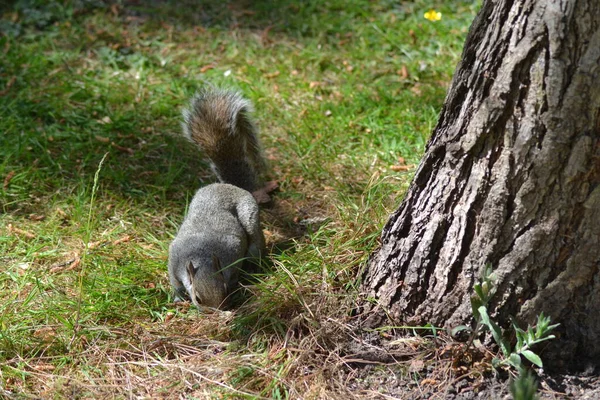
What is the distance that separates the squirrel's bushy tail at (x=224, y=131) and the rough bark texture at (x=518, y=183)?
1225mm

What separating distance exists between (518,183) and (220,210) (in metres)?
1.45

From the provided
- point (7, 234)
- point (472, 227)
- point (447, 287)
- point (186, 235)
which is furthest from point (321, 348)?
point (7, 234)

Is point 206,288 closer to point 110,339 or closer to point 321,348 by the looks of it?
point 110,339

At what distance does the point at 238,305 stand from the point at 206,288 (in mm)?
168

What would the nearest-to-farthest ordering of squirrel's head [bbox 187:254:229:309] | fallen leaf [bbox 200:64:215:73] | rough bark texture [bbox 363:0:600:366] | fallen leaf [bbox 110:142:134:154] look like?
rough bark texture [bbox 363:0:600:366]
squirrel's head [bbox 187:254:229:309]
fallen leaf [bbox 110:142:134:154]
fallen leaf [bbox 200:64:215:73]

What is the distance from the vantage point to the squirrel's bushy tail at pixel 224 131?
3.10m

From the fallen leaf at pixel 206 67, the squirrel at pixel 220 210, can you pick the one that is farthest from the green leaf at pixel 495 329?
the fallen leaf at pixel 206 67

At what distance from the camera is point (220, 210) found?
289 cm

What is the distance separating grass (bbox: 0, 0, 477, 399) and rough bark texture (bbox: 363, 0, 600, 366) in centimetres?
44

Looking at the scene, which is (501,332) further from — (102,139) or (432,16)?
(432,16)

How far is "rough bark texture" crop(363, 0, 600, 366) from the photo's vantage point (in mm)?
1658

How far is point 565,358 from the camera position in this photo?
197 cm

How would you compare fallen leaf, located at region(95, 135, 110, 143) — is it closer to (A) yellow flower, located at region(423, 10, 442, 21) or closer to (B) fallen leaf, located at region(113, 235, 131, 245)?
(B) fallen leaf, located at region(113, 235, 131, 245)

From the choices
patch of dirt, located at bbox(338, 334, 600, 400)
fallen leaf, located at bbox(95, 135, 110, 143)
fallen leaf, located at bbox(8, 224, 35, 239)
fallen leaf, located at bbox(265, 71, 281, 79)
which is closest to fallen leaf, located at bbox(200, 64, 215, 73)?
fallen leaf, located at bbox(265, 71, 281, 79)
